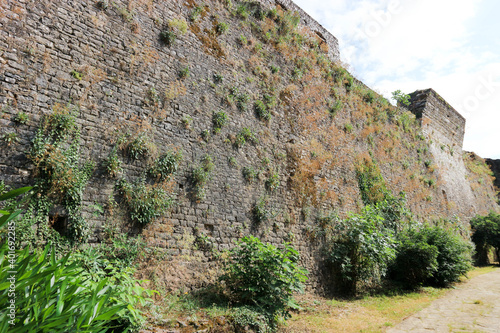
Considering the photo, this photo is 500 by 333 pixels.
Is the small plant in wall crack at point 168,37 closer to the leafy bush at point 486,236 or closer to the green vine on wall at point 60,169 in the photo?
the green vine on wall at point 60,169

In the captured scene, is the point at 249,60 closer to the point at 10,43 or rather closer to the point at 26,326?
the point at 10,43

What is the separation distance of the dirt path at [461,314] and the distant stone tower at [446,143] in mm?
10015

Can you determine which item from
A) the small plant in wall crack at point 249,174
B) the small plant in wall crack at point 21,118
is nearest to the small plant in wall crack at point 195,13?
the small plant in wall crack at point 249,174

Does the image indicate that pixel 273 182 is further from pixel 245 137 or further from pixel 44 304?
pixel 44 304

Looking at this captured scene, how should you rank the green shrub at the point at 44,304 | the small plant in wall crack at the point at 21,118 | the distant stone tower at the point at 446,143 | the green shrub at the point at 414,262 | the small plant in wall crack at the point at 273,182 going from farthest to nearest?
1. the distant stone tower at the point at 446,143
2. the green shrub at the point at 414,262
3. the small plant in wall crack at the point at 273,182
4. the small plant in wall crack at the point at 21,118
5. the green shrub at the point at 44,304

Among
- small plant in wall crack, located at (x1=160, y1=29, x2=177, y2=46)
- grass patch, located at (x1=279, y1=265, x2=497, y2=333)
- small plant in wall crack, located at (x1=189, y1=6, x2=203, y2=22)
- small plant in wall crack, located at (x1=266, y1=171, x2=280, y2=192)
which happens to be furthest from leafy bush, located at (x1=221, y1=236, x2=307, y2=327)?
small plant in wall crack, located at (x1=189, y1=6, x2=203, y2=22)

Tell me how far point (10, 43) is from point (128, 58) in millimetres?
1914

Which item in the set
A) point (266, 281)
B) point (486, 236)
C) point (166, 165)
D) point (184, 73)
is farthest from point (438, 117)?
point (166, 165)

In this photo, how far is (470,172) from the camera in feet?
68.9

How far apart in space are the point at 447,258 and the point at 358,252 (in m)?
3.77

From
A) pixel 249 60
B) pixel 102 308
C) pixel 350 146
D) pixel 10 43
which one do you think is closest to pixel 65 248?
pixel 102 308

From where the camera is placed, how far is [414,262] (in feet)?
30.5

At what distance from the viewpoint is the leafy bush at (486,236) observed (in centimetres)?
1573

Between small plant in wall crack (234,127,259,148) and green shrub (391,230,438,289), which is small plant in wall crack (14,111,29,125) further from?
green shrub (391,230,438,289)
